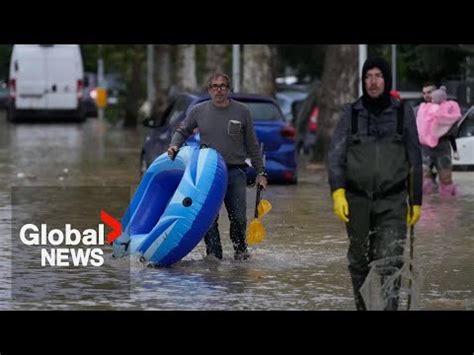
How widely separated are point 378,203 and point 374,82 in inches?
33.6

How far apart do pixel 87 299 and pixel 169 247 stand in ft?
5.74

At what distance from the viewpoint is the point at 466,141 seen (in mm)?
27375

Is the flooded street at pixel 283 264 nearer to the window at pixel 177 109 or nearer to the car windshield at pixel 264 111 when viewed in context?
the car windshield at pixel 264 111

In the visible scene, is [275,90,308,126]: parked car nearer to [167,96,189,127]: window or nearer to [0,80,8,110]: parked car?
[167,96,189,127]: window

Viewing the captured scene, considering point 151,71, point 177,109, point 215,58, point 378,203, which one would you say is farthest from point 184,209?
point 151,71

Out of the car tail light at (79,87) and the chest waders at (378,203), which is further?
the car tail light at (79,87)

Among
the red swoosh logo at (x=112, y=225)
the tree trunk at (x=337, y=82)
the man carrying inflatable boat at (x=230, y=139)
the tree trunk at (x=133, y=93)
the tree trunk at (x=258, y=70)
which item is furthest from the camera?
the tree trunk at (x=133, y=93)

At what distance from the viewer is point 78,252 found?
15.8 m

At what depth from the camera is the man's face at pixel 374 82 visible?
1046 centimetres

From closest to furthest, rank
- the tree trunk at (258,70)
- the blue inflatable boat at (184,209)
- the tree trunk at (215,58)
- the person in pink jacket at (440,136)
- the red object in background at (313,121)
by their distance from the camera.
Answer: the blue inflatable boat at (184,209)
the person in pink jacket at (440,136)
the red object in background at (313,121)
the tree trunk at (258,70)
the tree trunk at (215,58)

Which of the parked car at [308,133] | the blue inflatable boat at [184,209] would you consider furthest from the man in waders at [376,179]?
the parked car at [308,133]

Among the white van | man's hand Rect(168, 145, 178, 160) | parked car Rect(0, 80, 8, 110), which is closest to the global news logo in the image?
man's hand Rect(168, 145, 178, 160)
